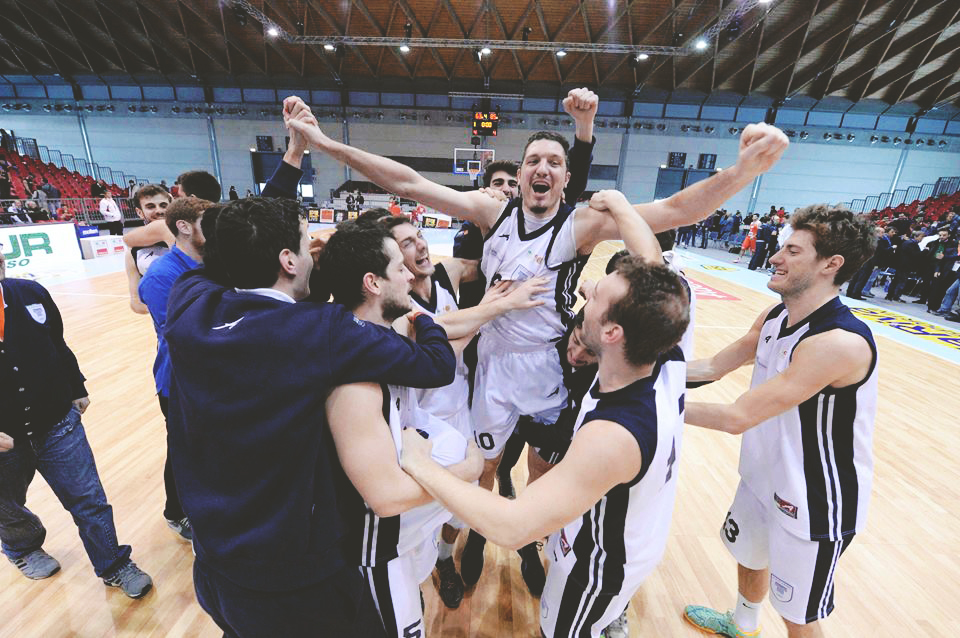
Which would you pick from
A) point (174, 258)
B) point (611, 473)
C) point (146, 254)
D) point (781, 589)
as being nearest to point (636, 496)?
point (611, 473)

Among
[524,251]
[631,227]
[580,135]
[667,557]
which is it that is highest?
[580,135]

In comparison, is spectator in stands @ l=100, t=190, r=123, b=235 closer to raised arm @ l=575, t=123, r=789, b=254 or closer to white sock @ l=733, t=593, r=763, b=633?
raised arm @ l=575, t=123, r=789, b=254

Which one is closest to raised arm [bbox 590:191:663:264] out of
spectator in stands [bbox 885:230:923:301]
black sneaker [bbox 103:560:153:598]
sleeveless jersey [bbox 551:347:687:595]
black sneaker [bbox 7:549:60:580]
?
sleeveless jersey [bbox 551:347:687:595]

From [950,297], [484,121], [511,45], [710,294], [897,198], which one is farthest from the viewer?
[897,198]

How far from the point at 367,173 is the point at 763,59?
2275cm

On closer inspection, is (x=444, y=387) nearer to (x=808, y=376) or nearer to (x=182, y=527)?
(x=808, y=376)

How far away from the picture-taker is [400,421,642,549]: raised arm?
1202 mm

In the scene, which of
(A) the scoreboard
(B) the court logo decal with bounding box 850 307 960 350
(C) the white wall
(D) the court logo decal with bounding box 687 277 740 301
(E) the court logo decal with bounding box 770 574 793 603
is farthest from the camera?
(C) the white wall

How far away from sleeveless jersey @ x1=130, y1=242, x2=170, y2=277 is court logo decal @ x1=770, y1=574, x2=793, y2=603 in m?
4.27

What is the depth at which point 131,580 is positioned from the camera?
2.42 meters

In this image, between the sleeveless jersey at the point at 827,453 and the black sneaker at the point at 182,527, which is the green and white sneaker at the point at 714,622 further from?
the black sneaker at the point at 182,527

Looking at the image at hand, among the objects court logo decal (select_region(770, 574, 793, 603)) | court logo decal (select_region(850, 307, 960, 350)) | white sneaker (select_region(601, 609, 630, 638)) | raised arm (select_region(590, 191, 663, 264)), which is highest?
raised arm (select_region(590, 191, 663, 264))

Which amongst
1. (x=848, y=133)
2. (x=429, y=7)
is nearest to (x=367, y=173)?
(x=429, y=7)

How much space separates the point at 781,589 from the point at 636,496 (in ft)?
3.51
